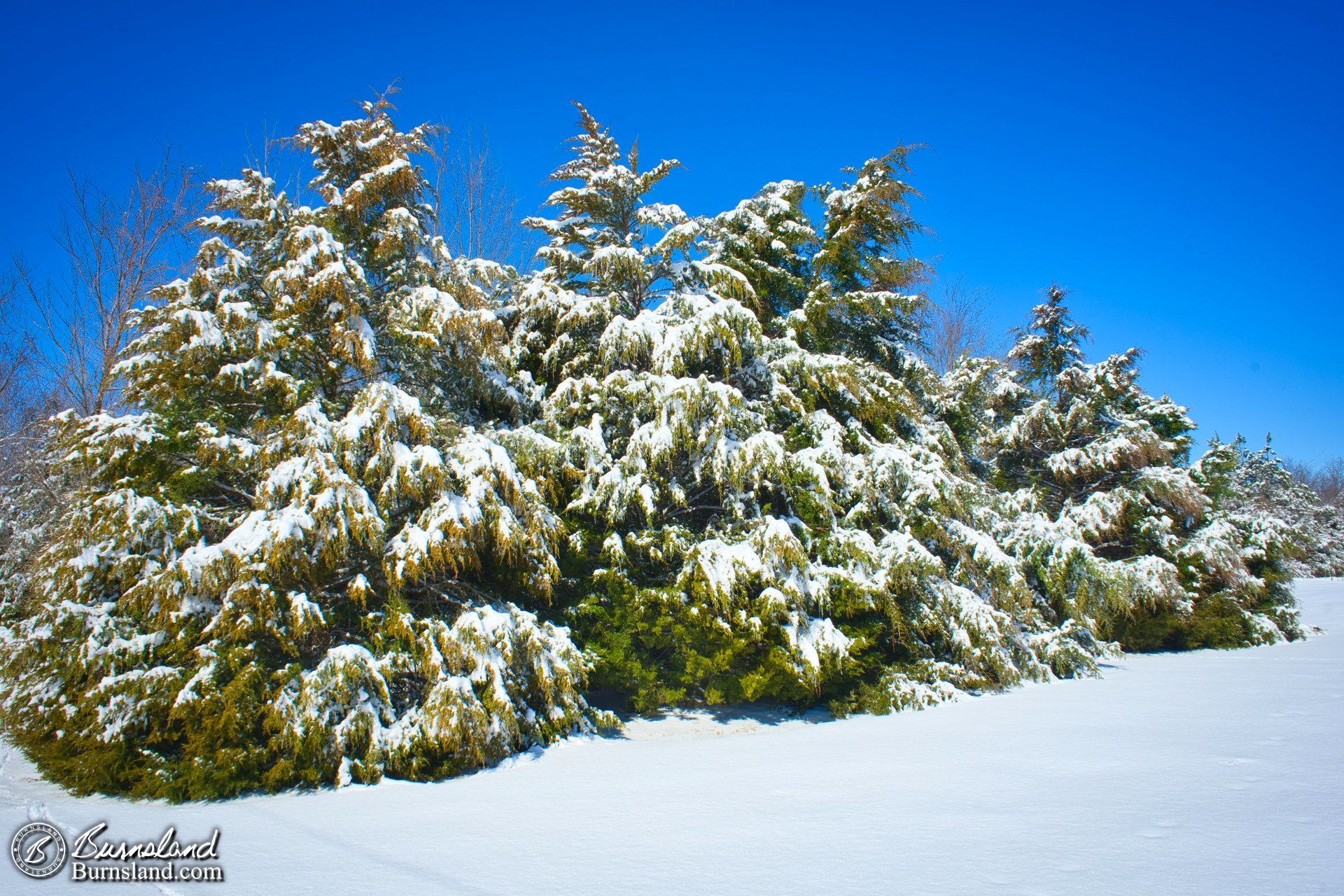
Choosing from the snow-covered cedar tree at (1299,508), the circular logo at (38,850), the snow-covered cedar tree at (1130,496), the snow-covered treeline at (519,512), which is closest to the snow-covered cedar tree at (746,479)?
the snow-covered treeline at (519,512)

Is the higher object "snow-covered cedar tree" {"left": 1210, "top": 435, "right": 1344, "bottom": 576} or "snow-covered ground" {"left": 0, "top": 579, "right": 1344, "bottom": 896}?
"snow-covered cedar tree" {"left": 1210, "top": 435, "right": 1344, "bottom": 576}

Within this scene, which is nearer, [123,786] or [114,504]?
[123,786]

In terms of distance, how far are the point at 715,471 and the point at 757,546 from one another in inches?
38.7

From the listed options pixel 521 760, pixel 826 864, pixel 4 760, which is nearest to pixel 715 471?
pixel 521 760

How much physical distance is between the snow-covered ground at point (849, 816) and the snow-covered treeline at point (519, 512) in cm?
78

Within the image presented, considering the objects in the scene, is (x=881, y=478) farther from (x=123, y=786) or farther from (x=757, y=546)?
(x=123, y=786)

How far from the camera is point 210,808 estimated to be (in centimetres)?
484

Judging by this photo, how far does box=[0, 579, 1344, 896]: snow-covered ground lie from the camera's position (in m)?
2.85

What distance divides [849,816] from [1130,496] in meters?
10.7

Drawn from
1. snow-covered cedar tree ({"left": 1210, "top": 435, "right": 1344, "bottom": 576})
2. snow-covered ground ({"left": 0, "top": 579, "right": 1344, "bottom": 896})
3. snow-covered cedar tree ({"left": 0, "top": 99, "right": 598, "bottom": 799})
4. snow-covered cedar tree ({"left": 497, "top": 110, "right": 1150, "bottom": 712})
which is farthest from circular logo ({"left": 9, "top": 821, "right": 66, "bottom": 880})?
snow-covered cedar tree ({"left": 1210, "top": 435, "right": 1344, "bottom": 576})

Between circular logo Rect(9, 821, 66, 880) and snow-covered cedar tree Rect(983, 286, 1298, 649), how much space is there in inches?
445

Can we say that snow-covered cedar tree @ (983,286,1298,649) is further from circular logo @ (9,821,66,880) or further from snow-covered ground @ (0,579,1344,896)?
circular logo @ (9,821,66,880)

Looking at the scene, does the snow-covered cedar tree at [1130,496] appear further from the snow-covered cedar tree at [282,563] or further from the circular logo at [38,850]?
the circular logo at [38,850]

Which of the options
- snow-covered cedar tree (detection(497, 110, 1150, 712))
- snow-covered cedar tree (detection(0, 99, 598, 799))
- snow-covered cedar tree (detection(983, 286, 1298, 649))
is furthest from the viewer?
snow-covered cedar tree (detection(983, 286, 1298, 649))
